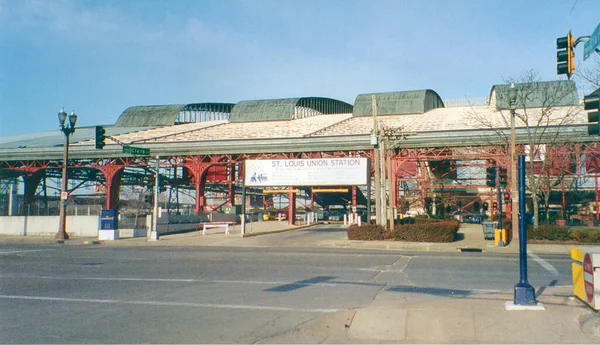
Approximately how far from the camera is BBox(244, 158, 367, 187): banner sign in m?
33.6

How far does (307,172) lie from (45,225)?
61.8ft

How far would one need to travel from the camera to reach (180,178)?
60469mm

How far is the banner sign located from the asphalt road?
13.6m

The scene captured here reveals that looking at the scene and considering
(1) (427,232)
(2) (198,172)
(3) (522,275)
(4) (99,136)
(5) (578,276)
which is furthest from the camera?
(2) (198,172)

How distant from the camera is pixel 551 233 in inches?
1047

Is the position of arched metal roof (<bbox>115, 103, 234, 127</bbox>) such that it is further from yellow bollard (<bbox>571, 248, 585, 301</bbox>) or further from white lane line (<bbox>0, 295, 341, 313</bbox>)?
yellow bollard (<bbox>571, 248, 585, 301</bbox>)

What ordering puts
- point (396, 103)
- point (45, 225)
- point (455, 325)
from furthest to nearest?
point (396, 103) → point (45, 225) → point (455, 325)

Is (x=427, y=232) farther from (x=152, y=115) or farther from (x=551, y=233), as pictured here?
(x=152, y=115)

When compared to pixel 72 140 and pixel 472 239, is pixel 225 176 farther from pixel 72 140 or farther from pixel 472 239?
pixel 472 239

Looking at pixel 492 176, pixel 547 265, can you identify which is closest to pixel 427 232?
pixel 492 176

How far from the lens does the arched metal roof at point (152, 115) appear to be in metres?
66.1

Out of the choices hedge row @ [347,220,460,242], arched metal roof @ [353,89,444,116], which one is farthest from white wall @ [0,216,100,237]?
arched metal roof @ [353,89,444,116]

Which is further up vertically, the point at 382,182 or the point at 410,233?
the point at 382,182

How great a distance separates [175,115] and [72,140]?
16.3m
